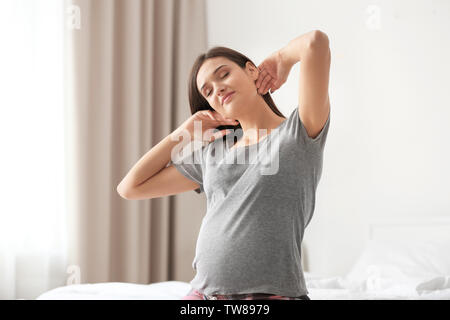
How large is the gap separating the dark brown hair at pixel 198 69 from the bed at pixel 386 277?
0.78m

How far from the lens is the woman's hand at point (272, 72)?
97 centimetres

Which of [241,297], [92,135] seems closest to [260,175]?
[241,297]

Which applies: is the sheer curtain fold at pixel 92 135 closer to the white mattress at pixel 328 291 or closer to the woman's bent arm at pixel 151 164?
the white mattress at pixel 328 291

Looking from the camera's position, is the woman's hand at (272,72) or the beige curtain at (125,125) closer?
the woman's hand at (272,72)

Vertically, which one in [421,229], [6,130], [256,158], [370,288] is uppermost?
[6,130]

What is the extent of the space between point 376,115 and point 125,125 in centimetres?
136

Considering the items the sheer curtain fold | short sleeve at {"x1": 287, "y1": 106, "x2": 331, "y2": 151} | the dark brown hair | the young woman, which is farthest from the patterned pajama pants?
the sheer curtain fold

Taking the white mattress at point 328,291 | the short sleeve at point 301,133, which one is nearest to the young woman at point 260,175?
the short sleeve at point 301,133

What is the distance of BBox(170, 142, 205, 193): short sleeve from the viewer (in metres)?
1.06

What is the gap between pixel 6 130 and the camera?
2.35 meters
